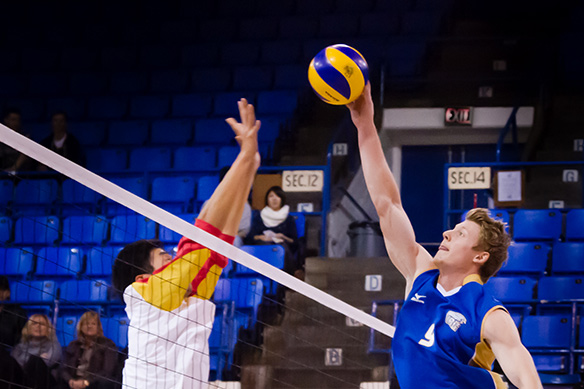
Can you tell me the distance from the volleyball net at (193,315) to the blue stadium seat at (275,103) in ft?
6.89

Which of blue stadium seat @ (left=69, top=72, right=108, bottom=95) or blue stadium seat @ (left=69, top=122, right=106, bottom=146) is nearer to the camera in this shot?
blue stadium seat @ (left=69, top=122, right=106, bottom=146)

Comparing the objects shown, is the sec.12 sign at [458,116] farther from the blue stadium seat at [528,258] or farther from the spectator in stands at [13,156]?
the spectator in stands at [13,156]

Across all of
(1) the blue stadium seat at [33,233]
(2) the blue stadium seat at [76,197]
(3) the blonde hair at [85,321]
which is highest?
(2) the blue stadium seat at [76,197]

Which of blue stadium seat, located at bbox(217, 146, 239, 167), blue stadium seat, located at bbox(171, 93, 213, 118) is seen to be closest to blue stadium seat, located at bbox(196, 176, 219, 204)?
blue stadium seat, located at bbox(217, 146, 239, 167)

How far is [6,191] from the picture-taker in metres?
9.86

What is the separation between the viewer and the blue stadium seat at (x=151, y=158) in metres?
10.1

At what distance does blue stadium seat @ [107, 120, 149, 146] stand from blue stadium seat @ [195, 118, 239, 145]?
74 cm

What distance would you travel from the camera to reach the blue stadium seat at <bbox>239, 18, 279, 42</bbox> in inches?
448

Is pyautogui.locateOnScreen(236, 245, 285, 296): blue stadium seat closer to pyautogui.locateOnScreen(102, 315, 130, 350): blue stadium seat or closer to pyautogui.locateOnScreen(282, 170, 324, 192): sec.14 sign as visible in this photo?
pyautogui.locateOnScreen(282, 170, 324, 192): sec.14 sign

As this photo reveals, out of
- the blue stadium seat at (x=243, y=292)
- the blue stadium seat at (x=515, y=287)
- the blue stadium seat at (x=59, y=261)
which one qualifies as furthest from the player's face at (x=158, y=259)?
the blue stadium seat at (x=515, y=287)

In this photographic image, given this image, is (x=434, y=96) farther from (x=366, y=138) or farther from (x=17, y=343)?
(x=366, y=138)

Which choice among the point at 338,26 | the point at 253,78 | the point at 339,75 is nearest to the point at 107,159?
the point at 253,78

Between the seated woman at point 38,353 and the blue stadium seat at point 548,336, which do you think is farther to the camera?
the blue stadium seat at point 548,336

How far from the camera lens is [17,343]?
22.3 feet
